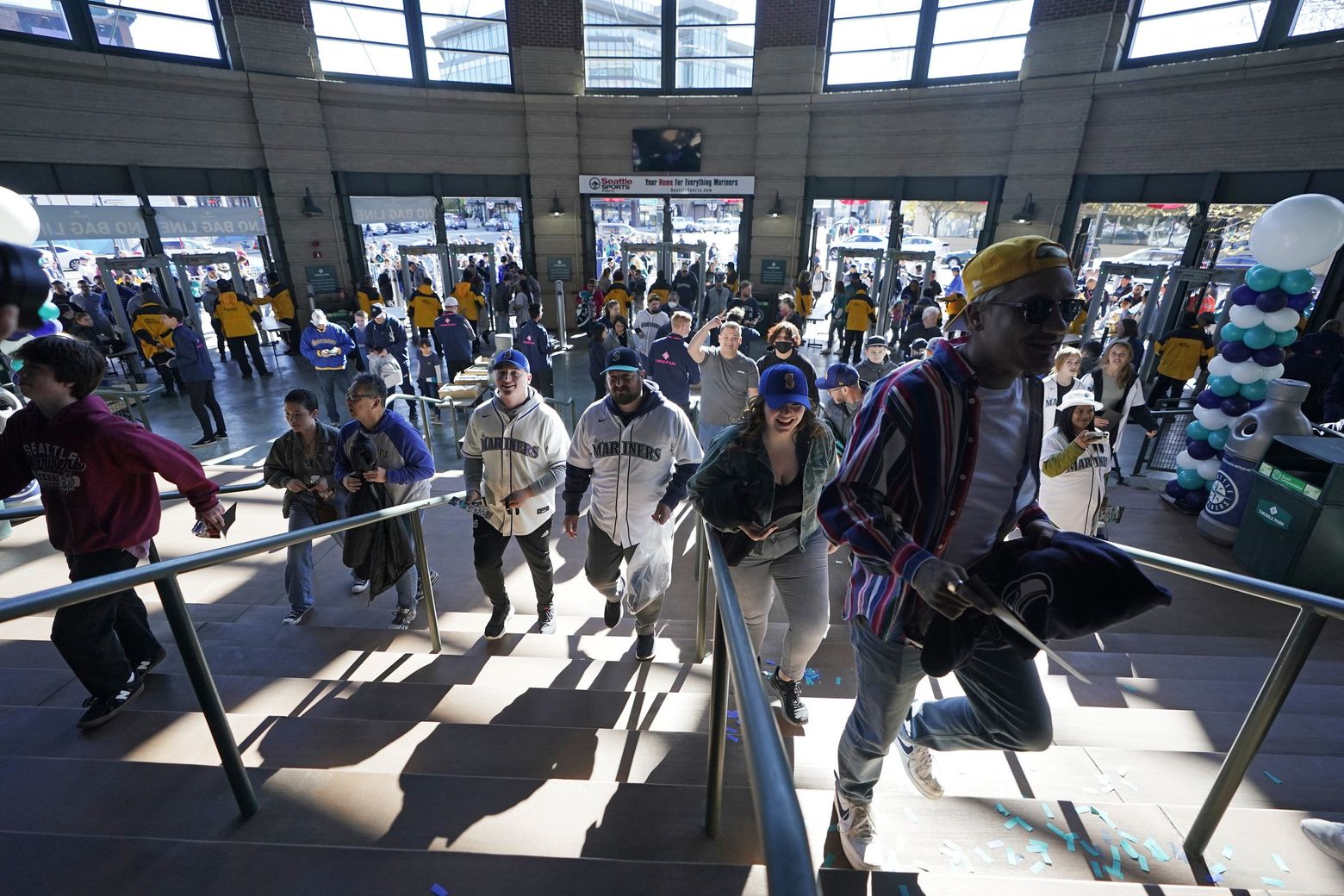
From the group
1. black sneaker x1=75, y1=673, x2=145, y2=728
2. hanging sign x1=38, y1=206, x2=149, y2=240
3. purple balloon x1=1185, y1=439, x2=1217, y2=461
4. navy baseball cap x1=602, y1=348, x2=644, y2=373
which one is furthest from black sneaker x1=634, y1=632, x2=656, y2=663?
hanging sign x1=38, y1=206, x2=149, y2=240

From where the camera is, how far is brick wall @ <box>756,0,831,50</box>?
46.3 ft

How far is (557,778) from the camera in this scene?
2.40m

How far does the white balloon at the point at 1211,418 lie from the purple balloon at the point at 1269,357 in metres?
0.58

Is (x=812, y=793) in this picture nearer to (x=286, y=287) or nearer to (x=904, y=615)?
(x=904, y=615)

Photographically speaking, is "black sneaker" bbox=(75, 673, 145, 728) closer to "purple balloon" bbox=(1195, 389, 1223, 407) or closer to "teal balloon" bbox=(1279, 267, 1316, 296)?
"purple balloon" bbox=(1195, 389, 1223, 407)

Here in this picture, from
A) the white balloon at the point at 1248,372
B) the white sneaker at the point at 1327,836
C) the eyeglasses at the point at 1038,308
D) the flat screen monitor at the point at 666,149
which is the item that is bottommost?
the white sneaker at the point at 1327,836

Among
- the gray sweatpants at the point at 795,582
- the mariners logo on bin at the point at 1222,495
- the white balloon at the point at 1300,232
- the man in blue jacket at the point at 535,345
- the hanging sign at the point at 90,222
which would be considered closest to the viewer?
the gray sweatpants at the point at 795,582

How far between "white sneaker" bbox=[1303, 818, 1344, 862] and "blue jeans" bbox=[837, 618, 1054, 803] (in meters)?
0.92

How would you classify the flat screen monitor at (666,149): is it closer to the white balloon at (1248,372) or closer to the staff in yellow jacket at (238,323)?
the staff in yellow jacket at (238,323)

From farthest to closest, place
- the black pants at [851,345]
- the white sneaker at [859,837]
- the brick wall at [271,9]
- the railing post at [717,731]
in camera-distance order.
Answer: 1. the black pants at [851,345]
2. the brick wall at [271,9]
3. the white sneaker at [859,837]
4. the railing post at [717,731]

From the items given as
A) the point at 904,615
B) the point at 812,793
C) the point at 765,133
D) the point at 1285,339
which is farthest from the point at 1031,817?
the point at 765,133

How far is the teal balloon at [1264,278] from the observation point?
20.9ft

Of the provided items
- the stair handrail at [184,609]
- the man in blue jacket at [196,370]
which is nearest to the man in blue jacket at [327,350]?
the man in blue jacket at [196,370]

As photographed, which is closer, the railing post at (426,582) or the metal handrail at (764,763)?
the metal handrail at (764,763)
